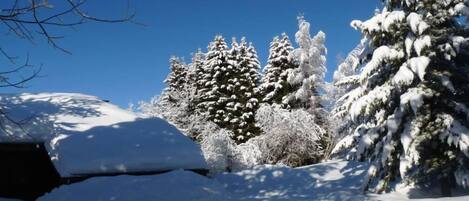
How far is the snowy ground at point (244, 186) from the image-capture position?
13523 millimetres

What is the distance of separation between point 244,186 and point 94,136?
6.32m

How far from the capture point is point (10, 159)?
51.6ft

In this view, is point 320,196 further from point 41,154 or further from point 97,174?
point 41,154

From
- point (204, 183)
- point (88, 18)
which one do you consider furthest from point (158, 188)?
point (88, 18)

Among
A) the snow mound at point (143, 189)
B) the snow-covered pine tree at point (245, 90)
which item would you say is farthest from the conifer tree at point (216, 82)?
the snow mound at point (143, 189)

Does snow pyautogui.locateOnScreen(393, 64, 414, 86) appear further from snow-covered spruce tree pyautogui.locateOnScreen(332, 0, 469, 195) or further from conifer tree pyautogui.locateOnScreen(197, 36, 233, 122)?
conifer tree pyautogui.locateOnScreen(197, 36, 233, 122)

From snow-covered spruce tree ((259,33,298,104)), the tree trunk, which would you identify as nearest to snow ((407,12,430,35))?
the tree trunk

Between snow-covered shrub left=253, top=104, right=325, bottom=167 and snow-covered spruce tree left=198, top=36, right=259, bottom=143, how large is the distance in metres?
7.97

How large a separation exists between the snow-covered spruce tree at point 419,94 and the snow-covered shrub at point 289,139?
47.7 ft

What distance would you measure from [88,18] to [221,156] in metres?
23.5

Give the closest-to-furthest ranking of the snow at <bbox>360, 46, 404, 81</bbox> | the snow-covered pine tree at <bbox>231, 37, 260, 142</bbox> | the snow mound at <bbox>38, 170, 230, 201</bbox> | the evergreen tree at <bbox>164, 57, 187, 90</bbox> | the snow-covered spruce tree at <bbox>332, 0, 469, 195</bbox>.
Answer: the snow-covered spruce tree at <bbox>332, 0, 469, 195</bbox>
the snow at <bbox>360, 46, 404, 81</bbox>
the snow mound at <bbox>38, 170, 230, 201</bbox>
the snow-covered pine tree at <bbox>231, 37, 260, 142</bbox>
the evergreen tree at <bbox>164, 57, 187, 90</bbox>

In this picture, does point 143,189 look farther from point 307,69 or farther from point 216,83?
point 216,83

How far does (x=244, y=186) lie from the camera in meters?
18.4

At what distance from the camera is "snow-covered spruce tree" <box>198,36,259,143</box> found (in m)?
38.8
